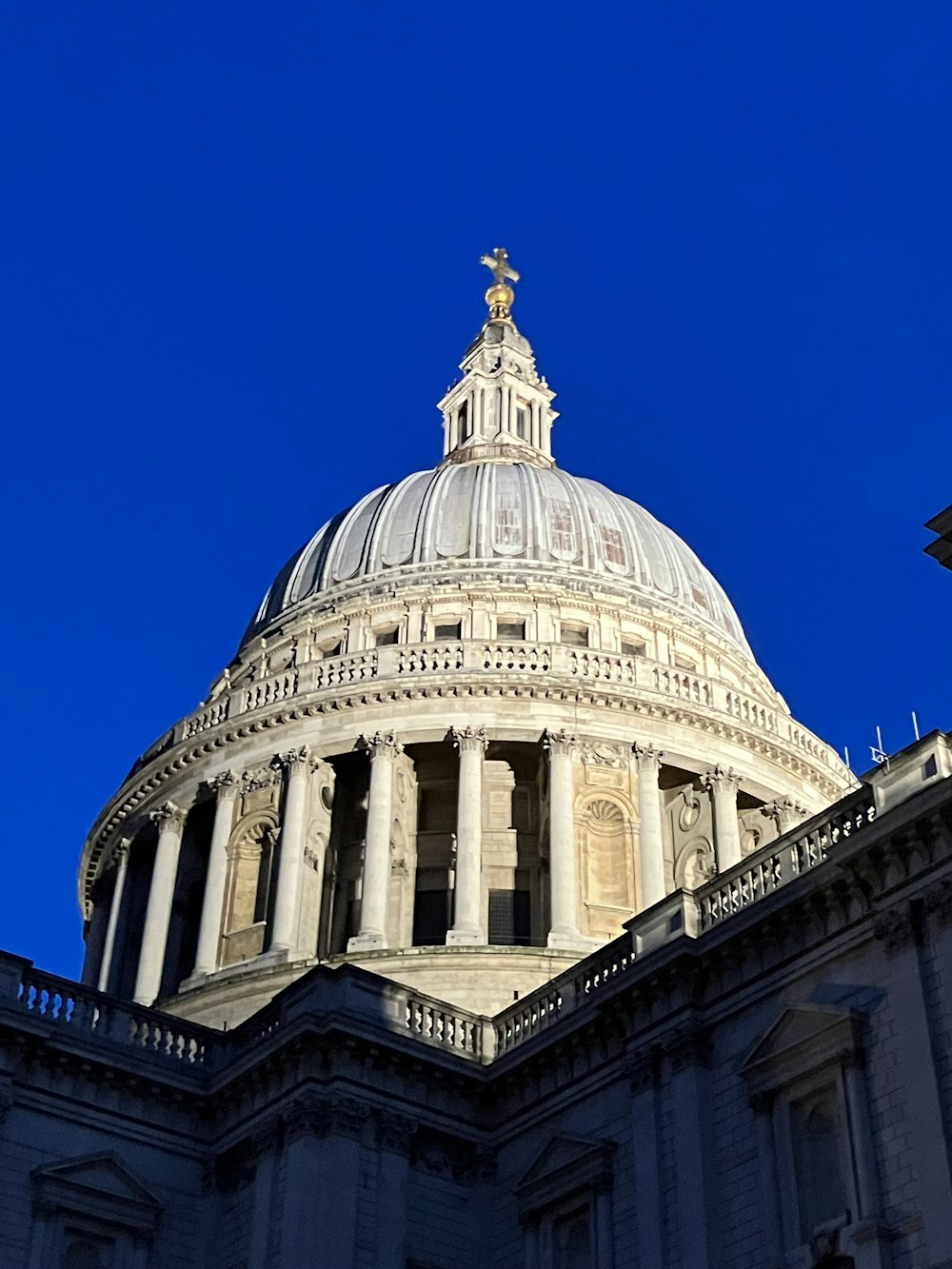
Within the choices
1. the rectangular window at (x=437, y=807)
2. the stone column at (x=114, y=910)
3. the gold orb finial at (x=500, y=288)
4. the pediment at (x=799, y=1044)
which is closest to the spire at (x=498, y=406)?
the gold orb finial at (x=500, y=288)

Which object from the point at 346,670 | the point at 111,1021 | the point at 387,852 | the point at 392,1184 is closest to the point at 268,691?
the point at 346,670

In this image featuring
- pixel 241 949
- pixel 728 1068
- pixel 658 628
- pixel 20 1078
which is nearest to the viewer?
pixel 728 1068

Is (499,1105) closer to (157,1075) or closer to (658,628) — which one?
(157,1075)

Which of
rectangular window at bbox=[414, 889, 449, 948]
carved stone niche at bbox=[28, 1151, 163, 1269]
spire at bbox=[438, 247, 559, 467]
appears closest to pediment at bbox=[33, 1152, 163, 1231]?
carved stone niche at bbox=[28, 1151, 163, 1269]

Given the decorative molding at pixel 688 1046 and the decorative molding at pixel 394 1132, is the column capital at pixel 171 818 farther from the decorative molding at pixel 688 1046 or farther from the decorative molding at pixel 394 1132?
the decorative molding at pixel 688 1046

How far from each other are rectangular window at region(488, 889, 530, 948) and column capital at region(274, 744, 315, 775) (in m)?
6.27

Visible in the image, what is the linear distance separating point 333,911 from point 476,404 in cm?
2597

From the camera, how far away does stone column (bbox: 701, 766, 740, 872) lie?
4975cm

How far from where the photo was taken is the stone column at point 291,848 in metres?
47.2

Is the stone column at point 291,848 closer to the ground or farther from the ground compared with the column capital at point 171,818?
closer to the ground

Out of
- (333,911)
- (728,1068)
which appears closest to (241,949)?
(333,911)

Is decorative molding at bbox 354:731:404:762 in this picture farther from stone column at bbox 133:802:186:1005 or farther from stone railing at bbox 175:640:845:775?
stone column at bbox 133:802:186:1005

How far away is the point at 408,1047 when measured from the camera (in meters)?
32.8

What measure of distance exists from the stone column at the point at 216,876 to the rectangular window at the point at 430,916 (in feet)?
17.9
